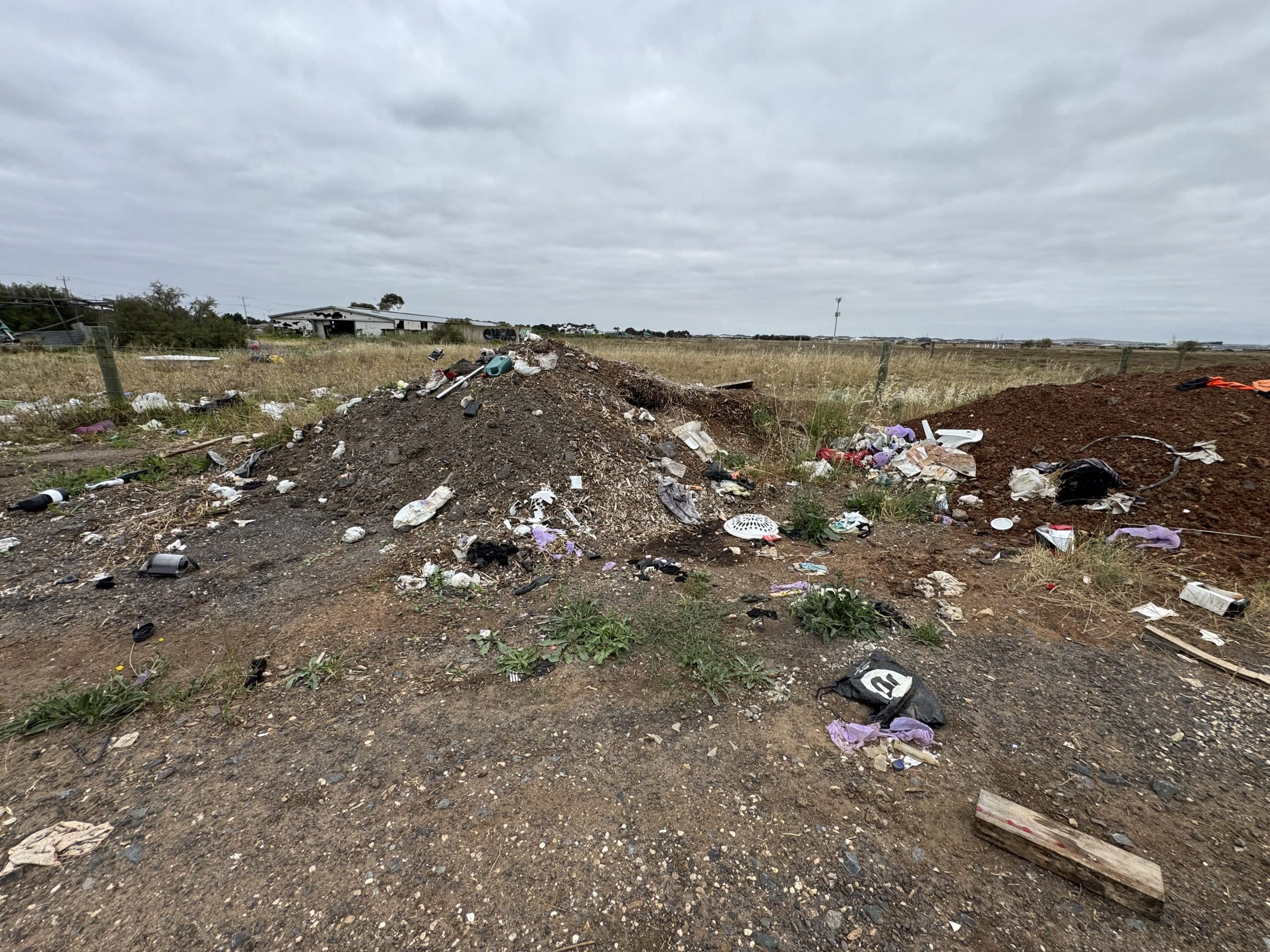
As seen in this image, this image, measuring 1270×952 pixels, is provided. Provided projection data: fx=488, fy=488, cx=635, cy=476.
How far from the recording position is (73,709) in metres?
2.08

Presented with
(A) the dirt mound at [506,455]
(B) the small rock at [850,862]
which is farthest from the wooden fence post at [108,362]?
(B) the small rock at [850,862]

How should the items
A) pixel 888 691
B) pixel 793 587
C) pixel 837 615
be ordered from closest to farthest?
pixel 888 691 < pixel 837 615 < pixel 793 587

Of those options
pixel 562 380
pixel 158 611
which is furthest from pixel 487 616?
pixel 562 380

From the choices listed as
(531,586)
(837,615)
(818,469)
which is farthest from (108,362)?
(837,615)

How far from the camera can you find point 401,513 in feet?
12.9

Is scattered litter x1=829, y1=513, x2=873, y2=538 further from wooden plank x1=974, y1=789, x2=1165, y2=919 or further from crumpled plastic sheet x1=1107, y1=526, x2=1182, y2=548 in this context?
wooden plank x1=974, y1=789, x2=1165, y2=919

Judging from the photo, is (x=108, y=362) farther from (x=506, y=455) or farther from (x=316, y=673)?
(x=316, y=673)

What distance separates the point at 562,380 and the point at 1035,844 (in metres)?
5.03

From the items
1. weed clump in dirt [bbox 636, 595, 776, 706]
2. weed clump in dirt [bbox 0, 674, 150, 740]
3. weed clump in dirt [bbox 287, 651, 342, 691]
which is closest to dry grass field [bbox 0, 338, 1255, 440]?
weed clump in dirt [bbox 636, 595, 776, 706]

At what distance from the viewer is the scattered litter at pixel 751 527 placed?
13.6 feet

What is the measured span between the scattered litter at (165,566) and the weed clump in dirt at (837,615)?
160 inches

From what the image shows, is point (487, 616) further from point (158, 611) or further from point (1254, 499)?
point (1254, 499)

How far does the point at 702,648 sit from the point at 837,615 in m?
0.84

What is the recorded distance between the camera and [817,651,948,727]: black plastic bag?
2117 millimetres
